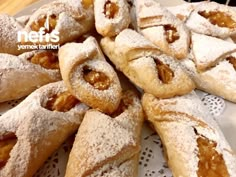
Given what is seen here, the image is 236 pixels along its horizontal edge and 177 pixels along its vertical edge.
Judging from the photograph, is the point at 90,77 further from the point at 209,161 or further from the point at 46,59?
the point at 209,161

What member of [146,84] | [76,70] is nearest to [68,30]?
[76,70]

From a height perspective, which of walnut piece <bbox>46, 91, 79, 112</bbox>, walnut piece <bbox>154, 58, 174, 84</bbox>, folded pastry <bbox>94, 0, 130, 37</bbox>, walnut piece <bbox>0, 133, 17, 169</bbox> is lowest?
walnut piece <bbox>0, 133, 17, 169</bbox>

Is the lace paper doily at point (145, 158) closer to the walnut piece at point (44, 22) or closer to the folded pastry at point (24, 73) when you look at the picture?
the folded pastry at point (24, 73)

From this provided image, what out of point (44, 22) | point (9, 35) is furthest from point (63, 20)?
point (9, 35)

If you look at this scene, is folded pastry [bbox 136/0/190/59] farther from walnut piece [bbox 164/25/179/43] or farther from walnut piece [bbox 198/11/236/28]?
walnut piece [bbox 198/11/236/28]

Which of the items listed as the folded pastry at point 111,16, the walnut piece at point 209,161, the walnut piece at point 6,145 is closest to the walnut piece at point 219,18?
the folded pastry at point 111,16

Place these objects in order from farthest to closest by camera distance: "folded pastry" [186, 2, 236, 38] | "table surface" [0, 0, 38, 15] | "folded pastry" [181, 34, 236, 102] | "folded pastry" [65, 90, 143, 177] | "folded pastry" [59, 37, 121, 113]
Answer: "table surface" [0, 0, 38, 15], "folded pastry" [186, 2, 236, 38], "folded pastry" [181, 34, 236, 102], "folded pastry" [59, 37, 121, 113], "folded pastry" [65, 90, 143, 177]

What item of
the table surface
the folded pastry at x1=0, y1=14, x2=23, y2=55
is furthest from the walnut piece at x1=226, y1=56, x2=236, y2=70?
the table surface
